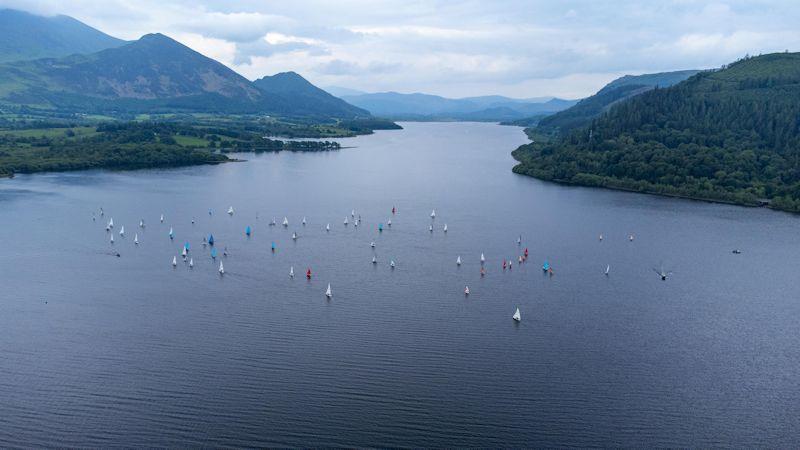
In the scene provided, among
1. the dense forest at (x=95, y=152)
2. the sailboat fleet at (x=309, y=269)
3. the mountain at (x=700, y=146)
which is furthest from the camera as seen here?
the dense forest at (x=95, y=152)

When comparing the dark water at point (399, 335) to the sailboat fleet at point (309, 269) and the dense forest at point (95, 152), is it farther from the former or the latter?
the dense forest at point (95, 152)

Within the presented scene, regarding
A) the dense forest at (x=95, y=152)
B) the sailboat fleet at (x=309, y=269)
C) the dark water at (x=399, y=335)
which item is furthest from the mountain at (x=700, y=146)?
the dense forest at (x=95, y=152)

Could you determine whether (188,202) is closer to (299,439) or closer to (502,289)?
(502,289)

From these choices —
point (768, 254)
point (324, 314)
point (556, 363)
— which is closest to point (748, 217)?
point (768, 254)

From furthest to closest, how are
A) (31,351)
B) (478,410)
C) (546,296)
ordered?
(546,296) < (31,351) < (478,410)

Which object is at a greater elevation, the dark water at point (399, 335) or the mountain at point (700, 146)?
the mountain at point (700, 146)
